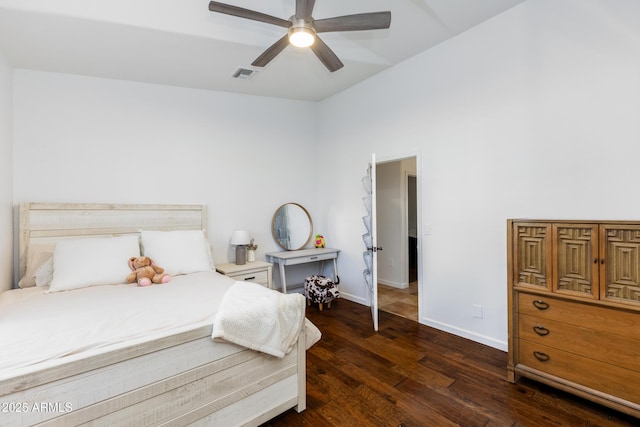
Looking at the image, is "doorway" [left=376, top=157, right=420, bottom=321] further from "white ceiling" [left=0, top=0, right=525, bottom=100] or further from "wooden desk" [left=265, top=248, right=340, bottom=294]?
"white ceiling" [left=0, top=0, right=525, bottom=100]

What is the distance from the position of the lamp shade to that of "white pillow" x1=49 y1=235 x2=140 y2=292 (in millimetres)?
1120

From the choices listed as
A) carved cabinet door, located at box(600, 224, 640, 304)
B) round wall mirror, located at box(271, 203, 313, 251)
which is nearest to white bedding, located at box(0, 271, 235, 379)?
round wall mirror, located at box(271, 203, 313, 251)

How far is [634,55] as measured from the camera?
2.02 meters

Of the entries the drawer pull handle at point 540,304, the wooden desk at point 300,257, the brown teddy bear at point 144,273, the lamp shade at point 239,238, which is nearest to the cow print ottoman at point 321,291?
the wooden desk at point 300,257

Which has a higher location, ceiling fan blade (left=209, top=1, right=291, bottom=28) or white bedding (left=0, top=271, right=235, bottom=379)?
ceiling fan blade (left=209, top=1, right=291, bottom=28)

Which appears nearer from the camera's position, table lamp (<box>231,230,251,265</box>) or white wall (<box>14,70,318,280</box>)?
white wall (<box>14,70,318,280</box>)

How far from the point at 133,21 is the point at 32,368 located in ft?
8.07

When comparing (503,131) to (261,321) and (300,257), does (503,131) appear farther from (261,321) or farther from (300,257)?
(300,257)

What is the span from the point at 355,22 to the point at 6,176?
321 cm

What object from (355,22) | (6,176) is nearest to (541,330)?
(355,22)

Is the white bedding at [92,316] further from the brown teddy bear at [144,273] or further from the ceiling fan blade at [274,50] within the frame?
the ceiling fan blade at [274,50]

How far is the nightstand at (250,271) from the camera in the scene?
345 cm

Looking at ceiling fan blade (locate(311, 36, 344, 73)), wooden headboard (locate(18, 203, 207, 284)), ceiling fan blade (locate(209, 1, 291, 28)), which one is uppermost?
ceiling fan blade (locate(209, 1, 291, 28))

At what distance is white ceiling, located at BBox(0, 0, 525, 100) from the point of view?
7.56ft
